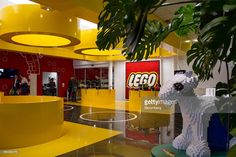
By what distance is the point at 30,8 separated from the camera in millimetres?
4793

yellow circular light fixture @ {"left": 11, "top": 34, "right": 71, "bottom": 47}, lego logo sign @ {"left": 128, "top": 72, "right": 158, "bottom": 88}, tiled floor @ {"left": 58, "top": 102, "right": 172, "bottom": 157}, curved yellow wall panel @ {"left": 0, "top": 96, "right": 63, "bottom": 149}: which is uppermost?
yellow circular light fixture @ {"left": 11, "top": 34, "right": 71, "bottom": 47}

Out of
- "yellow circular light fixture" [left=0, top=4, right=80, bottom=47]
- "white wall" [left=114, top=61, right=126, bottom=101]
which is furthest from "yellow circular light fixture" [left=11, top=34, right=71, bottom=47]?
"white wall" [left=114, top=61, right=126, bottom=101]

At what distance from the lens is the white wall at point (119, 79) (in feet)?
46.7

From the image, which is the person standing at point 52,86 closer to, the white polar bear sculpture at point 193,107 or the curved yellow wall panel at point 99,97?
the curved yellow wall panel at point 99,97

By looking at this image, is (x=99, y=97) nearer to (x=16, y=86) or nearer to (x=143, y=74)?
(x=143, y=74)

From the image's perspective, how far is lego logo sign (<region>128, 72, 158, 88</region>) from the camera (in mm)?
12938

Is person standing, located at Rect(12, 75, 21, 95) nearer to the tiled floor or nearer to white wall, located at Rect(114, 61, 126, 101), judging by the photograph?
the tiled floor

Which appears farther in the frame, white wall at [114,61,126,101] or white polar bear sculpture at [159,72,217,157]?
white wall at [114,61,126,101]

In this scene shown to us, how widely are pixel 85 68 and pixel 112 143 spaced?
12.3 m

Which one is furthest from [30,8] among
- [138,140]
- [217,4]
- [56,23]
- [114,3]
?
[217,4]

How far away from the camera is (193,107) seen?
2896 millimetres

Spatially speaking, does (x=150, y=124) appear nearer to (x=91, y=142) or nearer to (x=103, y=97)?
(x=91, y=142)

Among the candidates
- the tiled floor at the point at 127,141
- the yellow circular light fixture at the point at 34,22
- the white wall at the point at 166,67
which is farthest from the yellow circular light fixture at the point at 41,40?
the white wall at the point at 166,67

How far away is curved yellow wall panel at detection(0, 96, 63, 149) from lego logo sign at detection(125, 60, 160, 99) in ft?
28.7
